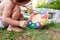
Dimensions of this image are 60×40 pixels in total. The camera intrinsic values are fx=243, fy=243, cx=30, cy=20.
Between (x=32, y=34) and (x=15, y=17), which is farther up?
(x=15, y=17)

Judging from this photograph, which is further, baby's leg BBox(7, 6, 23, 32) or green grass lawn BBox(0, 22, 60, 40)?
baby's leg BBox(7, 6, 23, 32)

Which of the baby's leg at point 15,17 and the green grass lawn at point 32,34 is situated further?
the baby's leg at point 15,17

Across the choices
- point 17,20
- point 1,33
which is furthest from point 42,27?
point 1,33

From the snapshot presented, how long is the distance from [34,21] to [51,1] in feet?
6.98

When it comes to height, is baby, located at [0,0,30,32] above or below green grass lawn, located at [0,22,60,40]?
above

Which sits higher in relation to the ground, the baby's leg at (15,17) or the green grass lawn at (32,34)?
the baby's leg at (15,17)

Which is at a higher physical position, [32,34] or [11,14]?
[11,14]

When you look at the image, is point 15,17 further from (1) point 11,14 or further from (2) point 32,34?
(2) point 32,34

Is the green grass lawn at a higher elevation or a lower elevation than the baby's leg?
lower

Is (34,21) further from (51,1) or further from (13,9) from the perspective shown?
(51,1)

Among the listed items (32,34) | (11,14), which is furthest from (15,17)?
(32,34)

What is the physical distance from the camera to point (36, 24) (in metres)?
2.52

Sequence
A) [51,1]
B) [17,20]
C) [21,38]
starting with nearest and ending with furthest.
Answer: [21,38] < [17,20] < [51,1]

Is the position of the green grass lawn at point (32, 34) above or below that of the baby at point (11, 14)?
below
